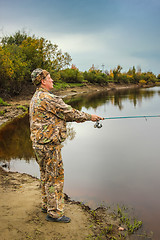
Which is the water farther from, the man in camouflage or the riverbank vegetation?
the riverbank vegetation

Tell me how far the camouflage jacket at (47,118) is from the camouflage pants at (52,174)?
0.12m

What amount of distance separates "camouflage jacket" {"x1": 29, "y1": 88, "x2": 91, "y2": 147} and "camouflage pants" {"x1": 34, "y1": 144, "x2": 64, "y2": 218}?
12 cm

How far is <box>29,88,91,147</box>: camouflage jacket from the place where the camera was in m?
3.08

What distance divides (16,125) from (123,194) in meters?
8.42

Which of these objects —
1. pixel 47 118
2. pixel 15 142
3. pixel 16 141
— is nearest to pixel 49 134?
pixel 47 118

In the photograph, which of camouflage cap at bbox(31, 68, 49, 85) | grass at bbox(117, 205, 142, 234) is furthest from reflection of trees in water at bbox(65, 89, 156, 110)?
camouflage cap at bbox(31, 68, 49, 85)

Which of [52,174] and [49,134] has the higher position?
[49,134]

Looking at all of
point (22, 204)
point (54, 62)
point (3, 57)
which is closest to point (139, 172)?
point (22, 204)

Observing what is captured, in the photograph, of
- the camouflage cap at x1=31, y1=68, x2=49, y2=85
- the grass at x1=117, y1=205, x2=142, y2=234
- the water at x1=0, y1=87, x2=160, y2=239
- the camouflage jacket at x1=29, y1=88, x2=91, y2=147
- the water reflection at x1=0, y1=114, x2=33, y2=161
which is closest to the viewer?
the camouflage jacket at x1=29, y1=88, x2=91, y2=147

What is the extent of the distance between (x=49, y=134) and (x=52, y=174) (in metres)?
0.59

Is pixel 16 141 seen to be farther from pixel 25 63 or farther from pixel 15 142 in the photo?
pixel 25 63

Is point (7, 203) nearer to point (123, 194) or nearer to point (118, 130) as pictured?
point (123, 194)

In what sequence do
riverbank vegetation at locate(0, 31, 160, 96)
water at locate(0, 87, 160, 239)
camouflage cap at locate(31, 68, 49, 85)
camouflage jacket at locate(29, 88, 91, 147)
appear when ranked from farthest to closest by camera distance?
riverbank vegetation at locate(0, 31, 160, 96)
water at locate(0, 87, 160, 239)
camouflage cap at locate(31, 68, 49, 85)
camouflage jacket at locate(29, 88, 91, 147)

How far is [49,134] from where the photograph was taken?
3074mm
